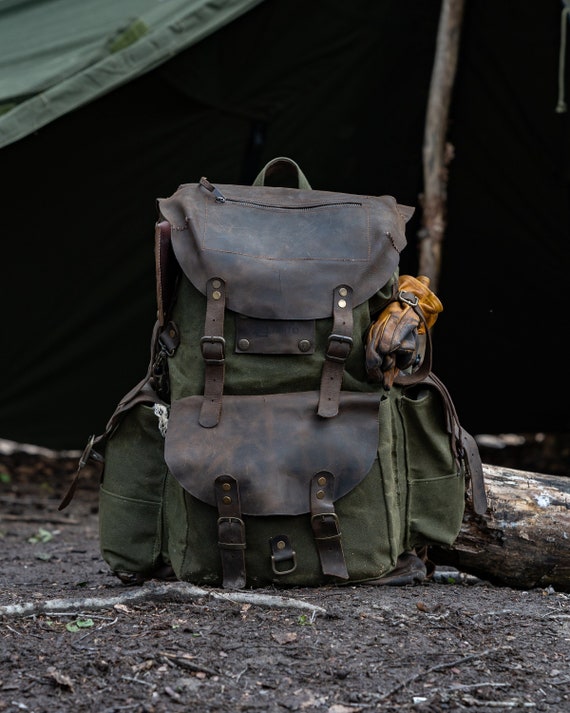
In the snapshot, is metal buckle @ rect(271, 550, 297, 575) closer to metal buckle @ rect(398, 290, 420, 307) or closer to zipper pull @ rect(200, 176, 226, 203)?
metal buckle @ rect(398, 290, 420, 307)

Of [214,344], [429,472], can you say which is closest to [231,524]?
[214,344]

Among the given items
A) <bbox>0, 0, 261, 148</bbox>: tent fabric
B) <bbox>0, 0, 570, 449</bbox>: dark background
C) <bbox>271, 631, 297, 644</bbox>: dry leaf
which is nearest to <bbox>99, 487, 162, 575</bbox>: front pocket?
<bbox>271, 631, 297, 644</bbox>: dry leaf

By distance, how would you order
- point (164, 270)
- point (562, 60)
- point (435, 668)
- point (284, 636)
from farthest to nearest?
point (562, 60)
point (164, 270)
point (284, 636)
point (435, 668)

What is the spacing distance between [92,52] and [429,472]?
98.0 inches

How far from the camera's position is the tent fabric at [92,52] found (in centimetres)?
406

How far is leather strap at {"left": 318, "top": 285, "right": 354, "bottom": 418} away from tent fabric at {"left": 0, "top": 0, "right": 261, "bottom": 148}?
2.04m

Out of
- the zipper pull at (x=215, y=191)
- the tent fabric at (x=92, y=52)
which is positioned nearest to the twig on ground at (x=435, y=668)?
the zipper pull at (x=215, y=191)

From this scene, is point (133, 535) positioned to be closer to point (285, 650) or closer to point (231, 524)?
point (231, 524)

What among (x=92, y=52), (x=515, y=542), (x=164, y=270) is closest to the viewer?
(x=164, y=270)

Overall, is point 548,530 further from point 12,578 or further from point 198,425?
point 12,578

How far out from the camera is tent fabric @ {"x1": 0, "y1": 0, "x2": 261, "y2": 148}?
406cm

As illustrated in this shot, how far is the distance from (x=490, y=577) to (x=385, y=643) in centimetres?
95

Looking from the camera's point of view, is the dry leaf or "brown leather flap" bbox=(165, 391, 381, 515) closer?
the dry leaf

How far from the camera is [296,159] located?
5516 millimetres
